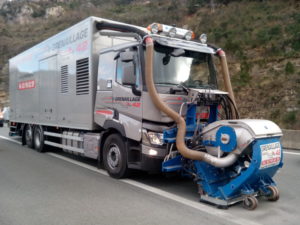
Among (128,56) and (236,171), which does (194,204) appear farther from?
(128,56)

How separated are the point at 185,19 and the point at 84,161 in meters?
25.9

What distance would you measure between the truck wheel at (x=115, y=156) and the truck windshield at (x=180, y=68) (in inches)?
63.4

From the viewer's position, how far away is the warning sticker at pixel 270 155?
487cm

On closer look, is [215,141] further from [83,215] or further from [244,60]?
[244,60]

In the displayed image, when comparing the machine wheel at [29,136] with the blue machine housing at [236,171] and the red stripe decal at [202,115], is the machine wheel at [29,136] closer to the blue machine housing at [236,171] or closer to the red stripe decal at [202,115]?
the blue machine housing at [236,171]

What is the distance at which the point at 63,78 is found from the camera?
8891 mm

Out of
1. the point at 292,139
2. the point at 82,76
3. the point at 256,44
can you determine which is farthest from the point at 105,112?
the point at 256,44

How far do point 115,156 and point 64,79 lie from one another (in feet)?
10.7

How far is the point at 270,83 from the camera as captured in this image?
1762cm

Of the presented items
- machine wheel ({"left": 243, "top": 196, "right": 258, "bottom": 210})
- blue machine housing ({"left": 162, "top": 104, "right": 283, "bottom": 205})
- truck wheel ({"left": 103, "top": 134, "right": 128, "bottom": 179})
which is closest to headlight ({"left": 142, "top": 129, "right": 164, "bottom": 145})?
blue machine housing ({"left": 162, "top": 104, "right": 283, "bottom": 205})

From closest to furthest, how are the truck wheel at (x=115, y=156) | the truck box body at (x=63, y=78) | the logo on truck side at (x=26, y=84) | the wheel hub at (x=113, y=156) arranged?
the truck wheel at (x=115, y=156) < the wheel hub at (x=113, y=156) < the truck box body at (x=63, y=78) < the logo on truck side at (x=26, y=84)

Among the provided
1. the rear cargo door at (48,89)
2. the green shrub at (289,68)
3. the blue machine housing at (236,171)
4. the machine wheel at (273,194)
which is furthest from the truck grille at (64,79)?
the green shrub at (289,68)

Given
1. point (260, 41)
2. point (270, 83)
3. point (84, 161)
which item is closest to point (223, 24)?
point (260, 41)

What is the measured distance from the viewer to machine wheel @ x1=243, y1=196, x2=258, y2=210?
488 centimetres
